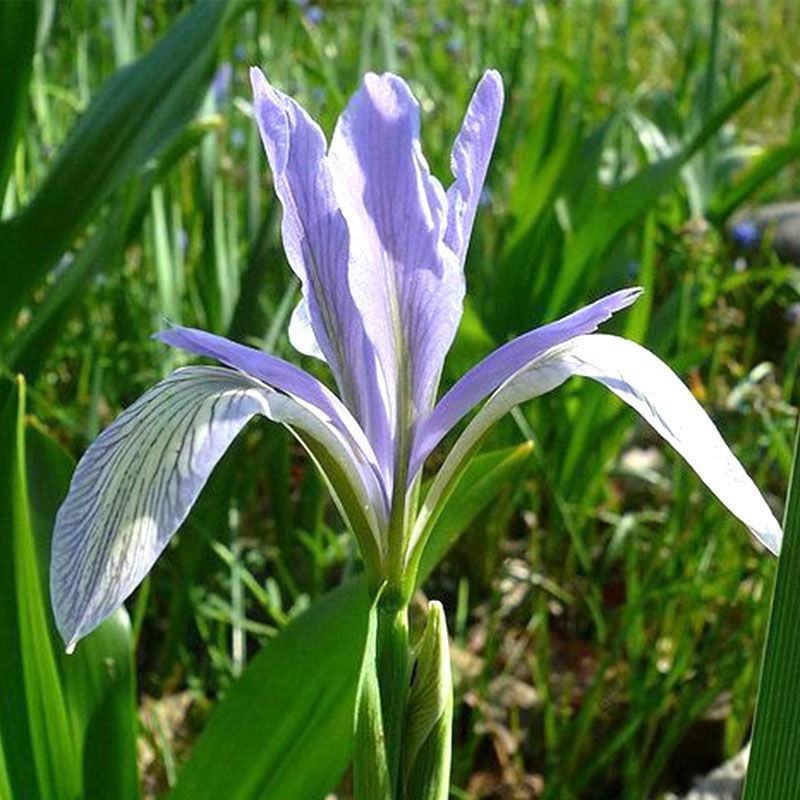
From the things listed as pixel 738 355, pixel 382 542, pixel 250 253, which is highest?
pixel 250 253

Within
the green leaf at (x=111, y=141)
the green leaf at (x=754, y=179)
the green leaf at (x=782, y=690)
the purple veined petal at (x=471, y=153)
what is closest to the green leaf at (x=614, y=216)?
the green leaf at (x=754, y=179)

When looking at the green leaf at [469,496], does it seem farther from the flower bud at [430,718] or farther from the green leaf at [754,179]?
the green leaf at [754,179]

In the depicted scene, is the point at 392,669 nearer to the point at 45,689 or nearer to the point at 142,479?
the point at 142,479

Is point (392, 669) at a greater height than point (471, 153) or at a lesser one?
lesser

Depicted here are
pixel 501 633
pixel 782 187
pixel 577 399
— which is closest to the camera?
pixel 501 633

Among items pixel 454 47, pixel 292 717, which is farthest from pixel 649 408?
pixel 454 47

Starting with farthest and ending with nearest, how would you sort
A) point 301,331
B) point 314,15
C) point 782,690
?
1. point 314,15
2. point 301,331
3. point 782,690

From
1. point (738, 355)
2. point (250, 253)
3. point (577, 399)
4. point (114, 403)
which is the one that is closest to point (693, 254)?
point (577, 399)

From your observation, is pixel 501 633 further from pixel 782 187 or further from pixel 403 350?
pixel 782 187
